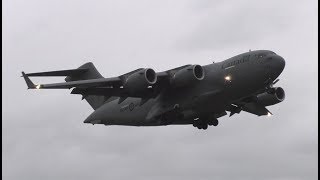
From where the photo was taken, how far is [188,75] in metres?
33.1

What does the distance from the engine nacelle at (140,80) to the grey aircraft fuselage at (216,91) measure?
7.02 ft

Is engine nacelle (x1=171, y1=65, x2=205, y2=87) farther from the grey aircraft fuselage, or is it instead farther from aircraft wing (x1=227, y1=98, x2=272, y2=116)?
aircraft wing (x1=227, y1=98, x2=272, y2=116)

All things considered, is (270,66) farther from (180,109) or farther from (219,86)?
(180,109)

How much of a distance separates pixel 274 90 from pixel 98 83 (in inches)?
382

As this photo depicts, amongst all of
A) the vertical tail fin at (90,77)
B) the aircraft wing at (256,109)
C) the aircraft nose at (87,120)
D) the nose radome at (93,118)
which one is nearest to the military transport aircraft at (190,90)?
the aircraft wing at (256,109)

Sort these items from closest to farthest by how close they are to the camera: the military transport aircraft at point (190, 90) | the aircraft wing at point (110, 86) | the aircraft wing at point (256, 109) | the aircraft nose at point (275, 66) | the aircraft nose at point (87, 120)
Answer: the aircraft nose at point (275, 66), the military transport aircraft at point (190, 90), the aircraft wing at point (110, 86), the aircraft wing at point (256, 109), the aircraft nose at point (87, 120)

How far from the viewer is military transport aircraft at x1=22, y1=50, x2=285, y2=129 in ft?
106

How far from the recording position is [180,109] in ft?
113

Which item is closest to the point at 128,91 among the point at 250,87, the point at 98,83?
the point at 98,83

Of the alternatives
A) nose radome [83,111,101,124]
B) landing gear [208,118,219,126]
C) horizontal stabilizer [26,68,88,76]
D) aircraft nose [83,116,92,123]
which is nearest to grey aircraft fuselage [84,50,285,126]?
landing gear [208,118,219,126]

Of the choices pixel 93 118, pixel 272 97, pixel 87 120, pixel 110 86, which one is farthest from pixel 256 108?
pixel 87 120

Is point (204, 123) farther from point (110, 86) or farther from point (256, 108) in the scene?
point (110, 86)

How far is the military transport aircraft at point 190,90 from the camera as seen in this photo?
32281 millimetres

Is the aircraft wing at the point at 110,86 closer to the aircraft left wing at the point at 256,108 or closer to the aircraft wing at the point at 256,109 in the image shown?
the aircraft left wing at the point at 256,108
